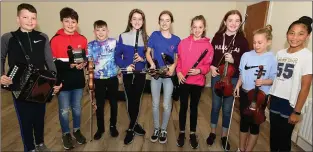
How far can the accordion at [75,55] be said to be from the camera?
2.32 meters

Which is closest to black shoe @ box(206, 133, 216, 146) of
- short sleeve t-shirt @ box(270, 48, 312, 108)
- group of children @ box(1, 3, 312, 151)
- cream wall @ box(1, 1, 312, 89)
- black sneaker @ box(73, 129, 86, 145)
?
group of children @ box(1, 3, 312, 151)

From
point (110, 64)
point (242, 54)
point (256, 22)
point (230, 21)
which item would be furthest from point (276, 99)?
point (256, 22)

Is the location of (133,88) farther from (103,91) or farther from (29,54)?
(29,54)

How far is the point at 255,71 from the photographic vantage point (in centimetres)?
206

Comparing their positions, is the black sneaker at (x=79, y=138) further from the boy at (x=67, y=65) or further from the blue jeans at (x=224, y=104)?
the blue jeans at (x=224, y=104)

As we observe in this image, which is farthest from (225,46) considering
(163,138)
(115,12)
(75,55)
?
(115,12)

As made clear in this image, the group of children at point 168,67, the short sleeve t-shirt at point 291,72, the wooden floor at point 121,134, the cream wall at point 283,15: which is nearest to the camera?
the short sleeve t-shirt at point 291,72

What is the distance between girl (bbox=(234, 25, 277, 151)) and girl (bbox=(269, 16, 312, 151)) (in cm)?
7

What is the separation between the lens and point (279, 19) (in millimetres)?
3457

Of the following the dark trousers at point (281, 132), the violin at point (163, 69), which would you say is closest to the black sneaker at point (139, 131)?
the violin at point (163, 69)

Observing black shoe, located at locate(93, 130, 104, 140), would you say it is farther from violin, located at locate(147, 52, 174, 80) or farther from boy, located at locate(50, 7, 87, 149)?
violin, located at locate(147, 52, 174, 80)

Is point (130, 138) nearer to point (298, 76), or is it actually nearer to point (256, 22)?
point (298, 76)

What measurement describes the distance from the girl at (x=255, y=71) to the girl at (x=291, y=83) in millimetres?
70

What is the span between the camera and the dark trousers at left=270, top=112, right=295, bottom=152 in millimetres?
1941
